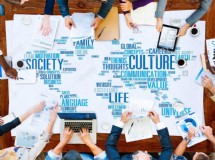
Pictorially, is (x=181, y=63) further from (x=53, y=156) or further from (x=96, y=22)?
(x=53, y=156)

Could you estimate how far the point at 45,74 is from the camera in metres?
2.90

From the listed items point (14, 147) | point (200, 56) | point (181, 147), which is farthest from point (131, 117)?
point (14, 147)

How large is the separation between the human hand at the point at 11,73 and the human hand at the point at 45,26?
0.30 m

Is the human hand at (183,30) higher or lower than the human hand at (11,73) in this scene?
higher

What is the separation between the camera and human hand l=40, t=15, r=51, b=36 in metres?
2.85

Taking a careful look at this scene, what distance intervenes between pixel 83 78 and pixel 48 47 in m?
0.30

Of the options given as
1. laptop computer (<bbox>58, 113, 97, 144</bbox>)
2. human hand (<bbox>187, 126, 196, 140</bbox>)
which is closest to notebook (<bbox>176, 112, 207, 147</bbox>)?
human hand (<bbox>187, 126, 196, 140</bbox>)

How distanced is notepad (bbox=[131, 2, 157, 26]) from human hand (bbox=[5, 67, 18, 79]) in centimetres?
83

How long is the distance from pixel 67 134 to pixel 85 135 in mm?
114

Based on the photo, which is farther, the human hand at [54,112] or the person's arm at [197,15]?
the human hand at [54,112]

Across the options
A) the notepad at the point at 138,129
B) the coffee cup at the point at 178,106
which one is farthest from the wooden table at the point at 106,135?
the coffee cup at the point at 178,106

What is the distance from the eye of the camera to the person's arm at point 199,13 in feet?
8.97

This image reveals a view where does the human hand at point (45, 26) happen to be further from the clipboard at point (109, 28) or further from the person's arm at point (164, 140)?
the person's arm at point (164, 140)

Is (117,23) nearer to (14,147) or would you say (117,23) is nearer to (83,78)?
(83,78)
